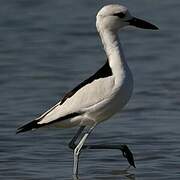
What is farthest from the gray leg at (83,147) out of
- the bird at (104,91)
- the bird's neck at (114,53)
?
the bird's neck at (114,53)

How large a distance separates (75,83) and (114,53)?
5.13 meters

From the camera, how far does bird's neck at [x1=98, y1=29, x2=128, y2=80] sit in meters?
12.4

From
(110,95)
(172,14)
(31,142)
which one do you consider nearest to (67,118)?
(110,95)

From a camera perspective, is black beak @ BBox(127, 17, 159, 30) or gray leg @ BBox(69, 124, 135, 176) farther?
gray leg @ BBox(69, 124, 135, 176)

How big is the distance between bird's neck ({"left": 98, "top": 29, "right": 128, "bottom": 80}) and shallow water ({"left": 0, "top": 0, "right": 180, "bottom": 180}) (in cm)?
139

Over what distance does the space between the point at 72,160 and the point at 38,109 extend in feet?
8.56

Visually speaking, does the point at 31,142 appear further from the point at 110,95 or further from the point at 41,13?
the point at 41,13

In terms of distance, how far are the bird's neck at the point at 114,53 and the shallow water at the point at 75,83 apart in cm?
→ 139

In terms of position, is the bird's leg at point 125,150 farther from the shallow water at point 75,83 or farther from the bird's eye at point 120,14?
the bird's eye at point 120,14

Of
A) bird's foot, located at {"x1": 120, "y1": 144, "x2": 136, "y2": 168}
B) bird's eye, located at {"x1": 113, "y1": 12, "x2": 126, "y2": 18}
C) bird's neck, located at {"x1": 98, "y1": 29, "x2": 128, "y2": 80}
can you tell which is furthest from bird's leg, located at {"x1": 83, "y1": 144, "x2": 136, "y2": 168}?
bird's eye, located at {"x1": 113, "y1": 12, "x2": 126, "y2": 18}

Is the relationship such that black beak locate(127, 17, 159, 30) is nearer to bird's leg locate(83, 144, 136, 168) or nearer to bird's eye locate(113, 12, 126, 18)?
bird's eye locate(113, 12, 126, 18)

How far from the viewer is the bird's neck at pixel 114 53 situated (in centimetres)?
1243

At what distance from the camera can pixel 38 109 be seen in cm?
1633

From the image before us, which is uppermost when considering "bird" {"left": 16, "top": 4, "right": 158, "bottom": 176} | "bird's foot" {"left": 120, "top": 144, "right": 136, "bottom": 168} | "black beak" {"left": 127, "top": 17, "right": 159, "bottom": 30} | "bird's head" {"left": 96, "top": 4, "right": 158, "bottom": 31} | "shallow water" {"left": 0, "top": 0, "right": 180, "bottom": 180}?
"bird's head" {"left": 96, "top": 4, "right": 158, "bottom": 31}
